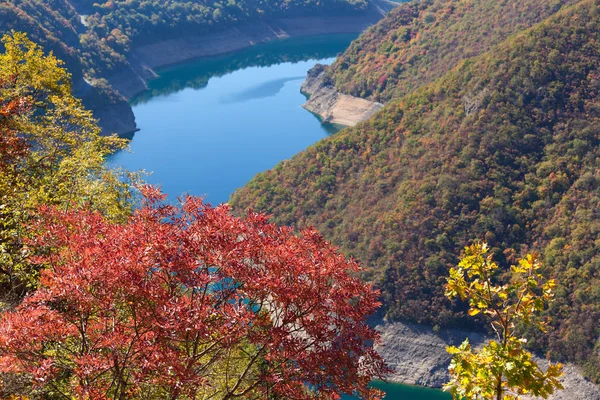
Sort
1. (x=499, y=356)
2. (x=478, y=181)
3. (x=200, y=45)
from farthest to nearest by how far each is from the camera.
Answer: (x=200, y=45) < (x=478, y=181) < (x=499, y=356)

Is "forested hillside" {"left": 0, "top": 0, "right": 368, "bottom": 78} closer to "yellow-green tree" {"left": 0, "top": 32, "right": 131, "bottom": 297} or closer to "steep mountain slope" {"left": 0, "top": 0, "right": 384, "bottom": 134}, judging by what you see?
"steep mountain slope" {"left": 0, "top": 0, "right": 384, "bottom": 134}

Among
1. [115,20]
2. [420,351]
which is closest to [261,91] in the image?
[115,20]

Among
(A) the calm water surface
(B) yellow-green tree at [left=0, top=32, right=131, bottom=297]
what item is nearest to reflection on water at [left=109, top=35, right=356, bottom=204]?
(A) the calm water surface

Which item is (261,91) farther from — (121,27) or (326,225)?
(326,225)

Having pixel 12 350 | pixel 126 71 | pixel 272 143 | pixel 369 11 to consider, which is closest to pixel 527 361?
pixel 12 350

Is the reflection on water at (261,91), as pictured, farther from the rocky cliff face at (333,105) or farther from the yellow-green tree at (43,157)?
the yellow-green tree at (43,157)

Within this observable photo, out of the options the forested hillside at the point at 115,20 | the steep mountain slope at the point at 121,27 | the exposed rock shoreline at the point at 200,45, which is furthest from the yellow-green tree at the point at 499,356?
the forested hillside at the point at 115,20
